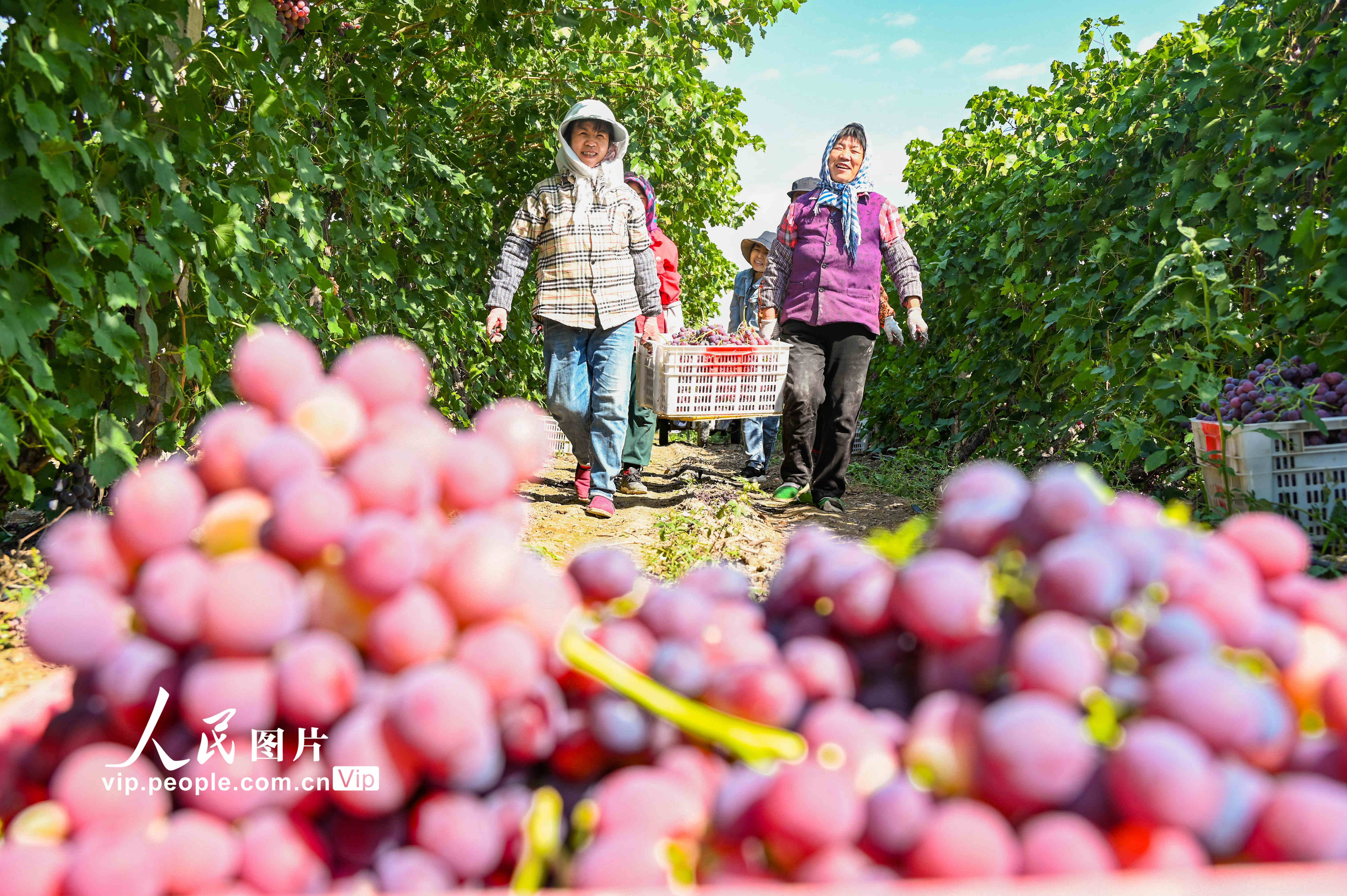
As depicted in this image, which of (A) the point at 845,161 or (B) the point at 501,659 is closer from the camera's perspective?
(B) the point at 501,659

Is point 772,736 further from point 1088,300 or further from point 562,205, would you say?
point 1088,300

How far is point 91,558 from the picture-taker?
541 mm

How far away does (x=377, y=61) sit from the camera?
358 centimetres

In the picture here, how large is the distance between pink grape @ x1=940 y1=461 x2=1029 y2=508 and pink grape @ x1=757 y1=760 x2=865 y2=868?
0.20 meters

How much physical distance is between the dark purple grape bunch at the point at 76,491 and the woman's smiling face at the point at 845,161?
125 inches

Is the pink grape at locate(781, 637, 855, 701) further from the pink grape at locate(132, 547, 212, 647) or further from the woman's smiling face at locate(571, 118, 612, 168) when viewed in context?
the woman's smiling face at locate(571, 118, 612, 168)

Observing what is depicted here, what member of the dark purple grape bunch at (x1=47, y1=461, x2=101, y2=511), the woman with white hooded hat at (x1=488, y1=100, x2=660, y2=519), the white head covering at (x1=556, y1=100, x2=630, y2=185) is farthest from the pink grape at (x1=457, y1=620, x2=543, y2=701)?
the white head covering at (x1=556, y1=100, x2=630, y2=185)

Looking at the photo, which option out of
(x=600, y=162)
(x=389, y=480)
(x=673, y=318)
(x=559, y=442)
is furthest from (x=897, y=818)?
(x=559, y=442)

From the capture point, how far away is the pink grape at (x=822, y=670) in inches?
20.7

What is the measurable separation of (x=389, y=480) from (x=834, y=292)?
3639 mm

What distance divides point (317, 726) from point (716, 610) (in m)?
0.26

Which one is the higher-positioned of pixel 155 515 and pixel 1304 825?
pixel 155 515

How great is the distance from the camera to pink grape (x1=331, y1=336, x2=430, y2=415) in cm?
62

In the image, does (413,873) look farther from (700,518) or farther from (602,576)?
(700,518)
